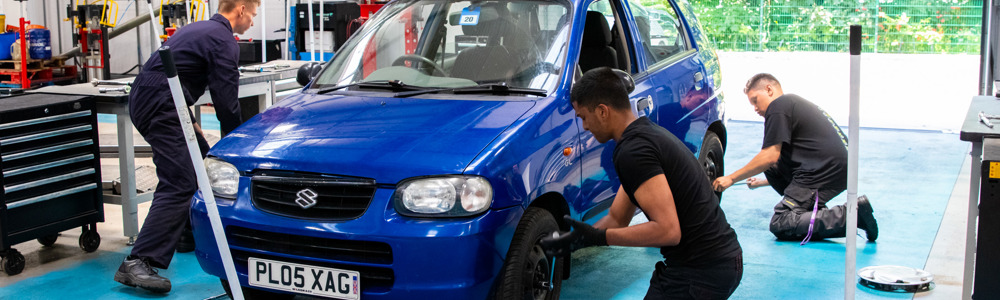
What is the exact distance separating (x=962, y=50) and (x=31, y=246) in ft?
32.6

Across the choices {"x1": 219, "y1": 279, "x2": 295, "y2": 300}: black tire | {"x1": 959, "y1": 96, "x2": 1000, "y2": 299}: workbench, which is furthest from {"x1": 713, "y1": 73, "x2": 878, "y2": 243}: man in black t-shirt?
{"x1": 219, "y1": 279, "x2": 295, "y2": 300}: black tire

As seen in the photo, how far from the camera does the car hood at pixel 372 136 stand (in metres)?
3.37

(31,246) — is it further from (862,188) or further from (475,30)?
(862,188)

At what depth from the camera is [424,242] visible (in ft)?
10.6

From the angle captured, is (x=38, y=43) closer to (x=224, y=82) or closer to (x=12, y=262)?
(x=12, y=262)

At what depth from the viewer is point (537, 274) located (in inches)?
146

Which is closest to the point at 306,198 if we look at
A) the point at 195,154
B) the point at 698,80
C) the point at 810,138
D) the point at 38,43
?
the point at 195,154

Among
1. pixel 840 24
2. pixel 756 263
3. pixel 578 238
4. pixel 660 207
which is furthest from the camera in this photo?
pixel 840 24

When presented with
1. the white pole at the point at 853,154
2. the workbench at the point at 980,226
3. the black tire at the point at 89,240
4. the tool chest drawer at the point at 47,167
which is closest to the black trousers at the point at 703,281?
the white pole at the point at 853,154

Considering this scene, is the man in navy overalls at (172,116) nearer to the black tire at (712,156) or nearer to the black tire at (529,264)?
the black tire at (529,264)

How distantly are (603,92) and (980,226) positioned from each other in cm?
169

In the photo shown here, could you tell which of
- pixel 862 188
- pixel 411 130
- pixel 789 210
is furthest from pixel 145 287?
pixel 862 188

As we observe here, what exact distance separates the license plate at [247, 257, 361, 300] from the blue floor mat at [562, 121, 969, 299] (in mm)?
1415

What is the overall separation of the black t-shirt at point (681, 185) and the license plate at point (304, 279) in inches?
42.7
